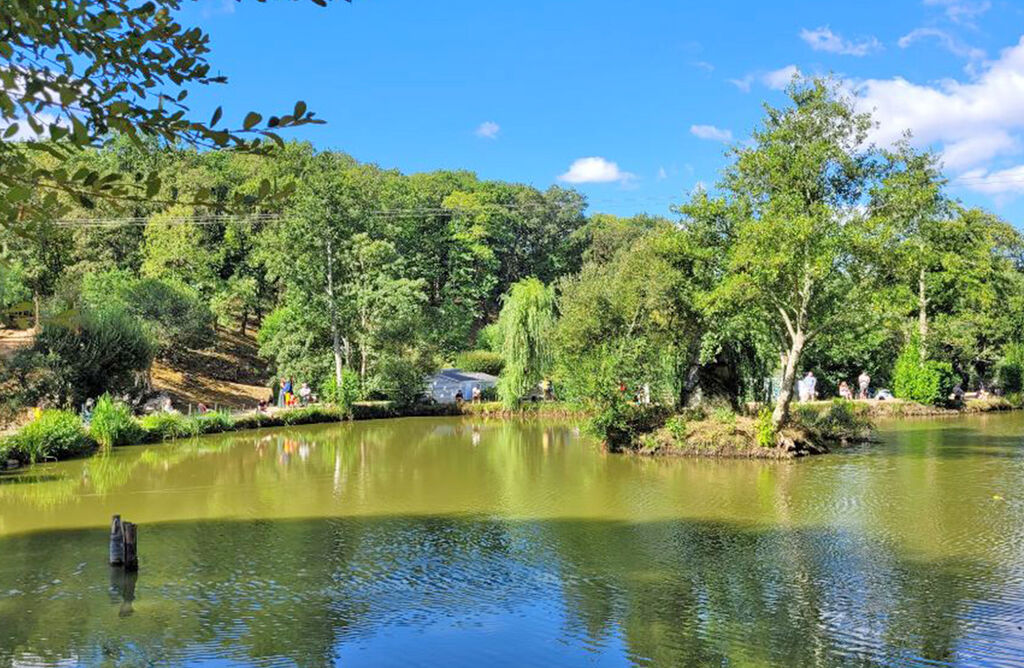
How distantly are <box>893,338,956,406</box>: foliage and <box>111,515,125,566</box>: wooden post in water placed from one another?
99.5 feet

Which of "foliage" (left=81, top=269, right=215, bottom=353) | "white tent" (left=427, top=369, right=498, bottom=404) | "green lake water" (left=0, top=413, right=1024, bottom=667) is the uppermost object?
"foliage" (left=81, top=269, right=215, bottom=353)

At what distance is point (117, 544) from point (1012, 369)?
3746cm

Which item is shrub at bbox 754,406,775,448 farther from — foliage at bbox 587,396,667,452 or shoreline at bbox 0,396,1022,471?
foliage at bbox 587,396,667,452

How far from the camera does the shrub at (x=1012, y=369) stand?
3605cm

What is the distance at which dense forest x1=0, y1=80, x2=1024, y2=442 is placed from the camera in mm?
19609

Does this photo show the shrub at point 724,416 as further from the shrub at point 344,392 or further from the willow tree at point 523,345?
the shrub at point 344,392

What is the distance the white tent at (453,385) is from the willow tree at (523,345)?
5.48 meters

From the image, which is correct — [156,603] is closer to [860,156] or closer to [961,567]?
[961,567]

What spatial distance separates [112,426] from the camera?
2311 cm

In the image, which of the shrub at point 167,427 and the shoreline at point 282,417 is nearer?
the shoreline at point 282,417

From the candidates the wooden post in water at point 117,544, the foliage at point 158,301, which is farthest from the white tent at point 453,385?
the wooden post in water at point 117,544

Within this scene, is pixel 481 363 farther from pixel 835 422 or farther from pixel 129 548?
pixel 129 548

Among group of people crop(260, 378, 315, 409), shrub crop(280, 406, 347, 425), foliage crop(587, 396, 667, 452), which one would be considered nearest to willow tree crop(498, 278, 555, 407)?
shrub crop(280, 406, 347, 425)

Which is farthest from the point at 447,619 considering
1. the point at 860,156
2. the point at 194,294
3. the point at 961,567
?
the point at 194,294
